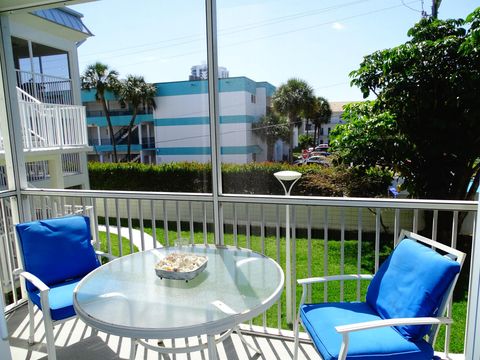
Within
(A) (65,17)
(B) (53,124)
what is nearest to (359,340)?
(B) (53,124)

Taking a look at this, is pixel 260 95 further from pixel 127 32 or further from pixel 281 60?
pixel 127 32

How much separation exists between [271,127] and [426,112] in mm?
2398

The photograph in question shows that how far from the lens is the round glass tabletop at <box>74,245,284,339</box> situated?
136 centimetres

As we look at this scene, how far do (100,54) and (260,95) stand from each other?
439cm

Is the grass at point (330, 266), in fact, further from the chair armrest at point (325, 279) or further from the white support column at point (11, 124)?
the white support column at point (11, 124)

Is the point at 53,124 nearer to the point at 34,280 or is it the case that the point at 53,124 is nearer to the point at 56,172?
the point at 56,172

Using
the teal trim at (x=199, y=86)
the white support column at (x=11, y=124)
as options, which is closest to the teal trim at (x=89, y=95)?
the teal trim at (x=199, y=86)

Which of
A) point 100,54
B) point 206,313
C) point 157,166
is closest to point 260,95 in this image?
point 157,166

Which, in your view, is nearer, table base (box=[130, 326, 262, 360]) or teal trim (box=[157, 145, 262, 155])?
table base (box=[130, 326, 262, 360])

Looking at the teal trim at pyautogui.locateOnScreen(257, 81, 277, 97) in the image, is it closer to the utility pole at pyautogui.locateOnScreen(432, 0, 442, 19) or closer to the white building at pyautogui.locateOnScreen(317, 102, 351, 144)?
the white building at pyautogui.locateOnScreen(317, 102, 351, 144)

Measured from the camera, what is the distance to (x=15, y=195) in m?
3.08

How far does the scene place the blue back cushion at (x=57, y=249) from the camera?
2258 mm

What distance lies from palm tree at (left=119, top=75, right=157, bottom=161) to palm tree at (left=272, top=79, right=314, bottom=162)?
2198mm

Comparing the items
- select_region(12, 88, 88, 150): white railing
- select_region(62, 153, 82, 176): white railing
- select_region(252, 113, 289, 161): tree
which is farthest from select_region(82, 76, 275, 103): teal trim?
select_region(62, 153, 82, 176): white railing
